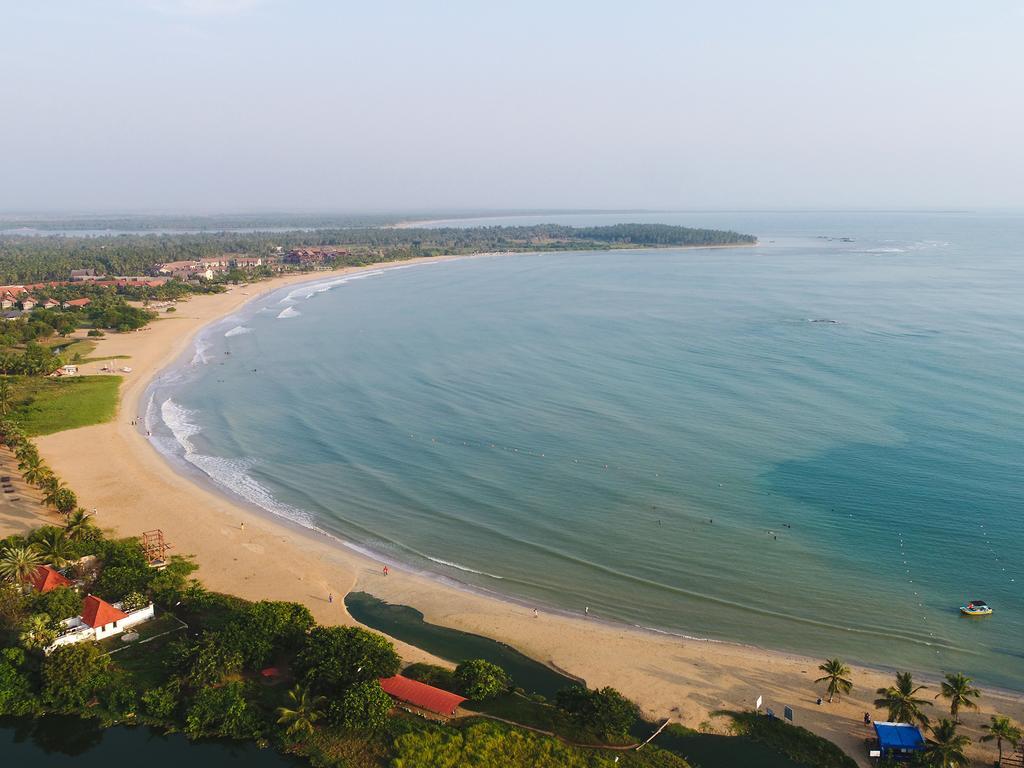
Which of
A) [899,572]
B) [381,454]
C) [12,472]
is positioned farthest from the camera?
[381,454]

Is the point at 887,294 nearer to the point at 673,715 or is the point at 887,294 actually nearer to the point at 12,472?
the point at 673,715

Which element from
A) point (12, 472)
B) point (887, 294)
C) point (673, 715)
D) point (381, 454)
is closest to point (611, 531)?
point (673, 715)

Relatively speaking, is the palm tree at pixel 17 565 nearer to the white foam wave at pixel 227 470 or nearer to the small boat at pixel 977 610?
the white foam wave at pixel 227 470

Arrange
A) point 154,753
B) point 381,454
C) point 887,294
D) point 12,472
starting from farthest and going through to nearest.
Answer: point 887,294 → point 381,454 → point 12,472 → point 154,753

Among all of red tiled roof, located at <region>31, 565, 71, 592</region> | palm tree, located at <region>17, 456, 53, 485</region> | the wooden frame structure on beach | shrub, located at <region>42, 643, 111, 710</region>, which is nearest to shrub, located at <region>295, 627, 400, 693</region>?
shrub, located at <region>42, 643, 111, 710</region>

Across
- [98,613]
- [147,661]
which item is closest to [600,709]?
[147,661]

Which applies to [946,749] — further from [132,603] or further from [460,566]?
[132,603]

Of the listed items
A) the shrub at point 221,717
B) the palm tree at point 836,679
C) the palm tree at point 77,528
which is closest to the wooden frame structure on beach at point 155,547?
the palm tree at point 77,528
